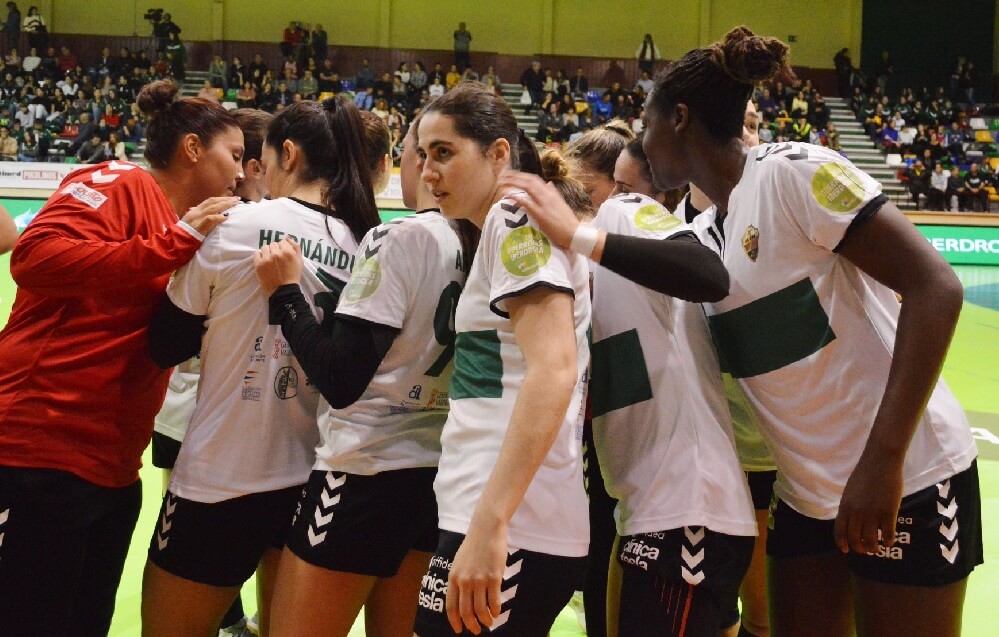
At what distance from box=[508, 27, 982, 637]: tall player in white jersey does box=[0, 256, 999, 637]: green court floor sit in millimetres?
2019

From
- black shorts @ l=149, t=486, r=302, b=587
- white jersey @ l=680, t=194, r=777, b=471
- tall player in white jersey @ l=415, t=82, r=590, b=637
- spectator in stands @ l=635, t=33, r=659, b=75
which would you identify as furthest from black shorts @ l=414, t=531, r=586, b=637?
spectator in stands @ l=635, t=33, r=659, b=75

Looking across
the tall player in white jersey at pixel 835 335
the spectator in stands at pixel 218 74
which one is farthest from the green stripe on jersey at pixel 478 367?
the spectator in stands at pixel 218 74

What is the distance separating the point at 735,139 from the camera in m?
2.37

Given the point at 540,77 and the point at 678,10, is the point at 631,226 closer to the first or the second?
the point at 540,77

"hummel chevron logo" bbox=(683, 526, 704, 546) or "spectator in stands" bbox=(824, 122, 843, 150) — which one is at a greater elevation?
"spectator in stands" bbox=(824, 122, 843, 150)

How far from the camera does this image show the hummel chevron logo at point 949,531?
2.15 metres

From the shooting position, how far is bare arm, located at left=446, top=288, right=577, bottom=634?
1797 mm

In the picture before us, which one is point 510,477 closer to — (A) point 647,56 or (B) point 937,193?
(B) point 937,193

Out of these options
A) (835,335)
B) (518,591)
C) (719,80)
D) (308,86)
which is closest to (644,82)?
(308,86)

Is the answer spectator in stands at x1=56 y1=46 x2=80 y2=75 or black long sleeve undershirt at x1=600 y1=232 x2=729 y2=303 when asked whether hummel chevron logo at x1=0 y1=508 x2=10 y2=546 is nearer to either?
black long sleeve undershirt at x1=600 y1=232 x2=729 y2=303

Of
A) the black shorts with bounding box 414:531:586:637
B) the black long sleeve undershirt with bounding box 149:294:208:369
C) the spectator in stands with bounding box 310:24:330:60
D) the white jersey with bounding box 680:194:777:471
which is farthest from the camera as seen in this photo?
the spectator in stands with bounding box 310:24:330:60

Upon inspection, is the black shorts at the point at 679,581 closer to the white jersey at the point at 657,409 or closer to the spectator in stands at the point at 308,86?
the white jersey at the point at 657,409

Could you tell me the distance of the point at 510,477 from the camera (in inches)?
70.6

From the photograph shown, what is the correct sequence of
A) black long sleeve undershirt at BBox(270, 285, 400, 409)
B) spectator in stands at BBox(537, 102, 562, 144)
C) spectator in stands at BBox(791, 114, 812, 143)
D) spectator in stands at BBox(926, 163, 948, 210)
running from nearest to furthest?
black long sleeve undershirt at BBox(270, 285, 400, 409)
spectator in stands at BBox(926, 163, 948, 210)
spectator in stands at BBox(537, 102, 562, 144)
spectator in stands at BBox(791, 114, 812, 143)
